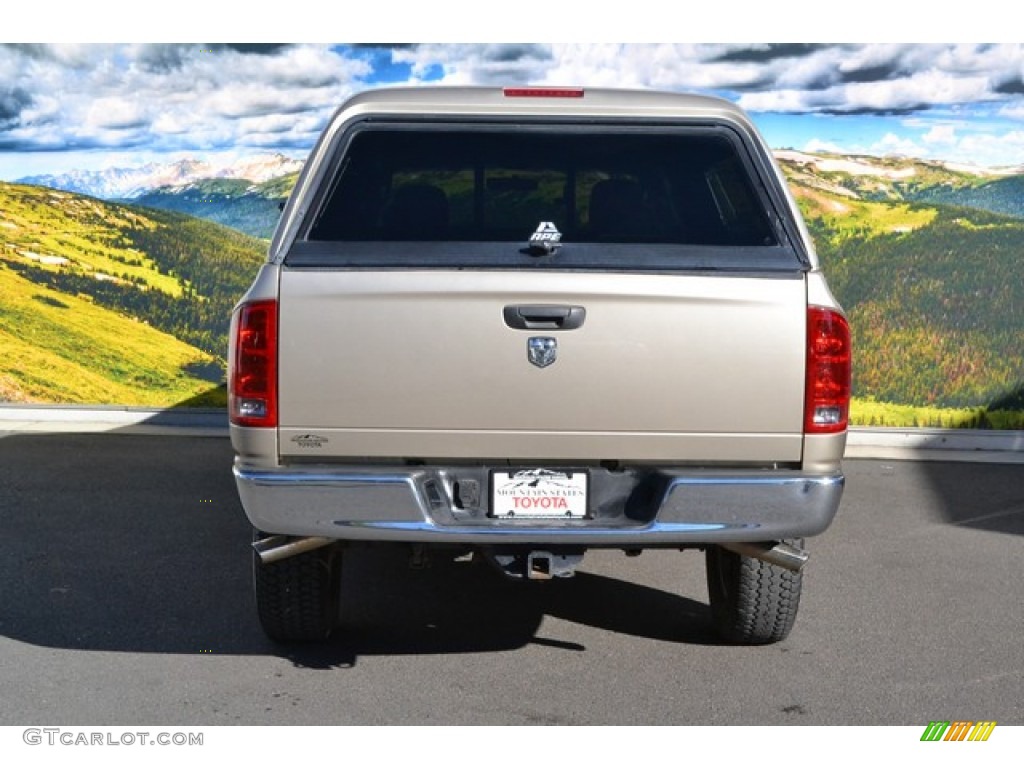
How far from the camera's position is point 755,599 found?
6.08 m

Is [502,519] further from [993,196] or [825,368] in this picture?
[993,196]

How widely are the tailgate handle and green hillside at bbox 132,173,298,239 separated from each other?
26.6ft

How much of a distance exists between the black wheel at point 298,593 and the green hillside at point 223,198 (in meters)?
7.41

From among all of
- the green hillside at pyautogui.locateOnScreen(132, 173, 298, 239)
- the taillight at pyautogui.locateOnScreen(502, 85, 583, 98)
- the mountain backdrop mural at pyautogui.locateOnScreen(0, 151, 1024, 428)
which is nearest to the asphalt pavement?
the taillight at pyautogui.locateOnScreen(502, 85, 583, 98)

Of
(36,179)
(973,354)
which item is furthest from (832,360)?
(36,179)

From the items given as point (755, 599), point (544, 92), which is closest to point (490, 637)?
point (755, 599)

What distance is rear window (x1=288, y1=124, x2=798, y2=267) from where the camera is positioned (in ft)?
18.4

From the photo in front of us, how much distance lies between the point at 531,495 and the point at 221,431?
7.43 metres

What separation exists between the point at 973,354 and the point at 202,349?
624 centimetres

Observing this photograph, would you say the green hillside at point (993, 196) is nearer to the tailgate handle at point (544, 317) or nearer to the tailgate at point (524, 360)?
the tailgate at point (524, 360)

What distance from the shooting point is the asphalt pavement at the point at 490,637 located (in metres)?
5.43

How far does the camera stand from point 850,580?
752cm

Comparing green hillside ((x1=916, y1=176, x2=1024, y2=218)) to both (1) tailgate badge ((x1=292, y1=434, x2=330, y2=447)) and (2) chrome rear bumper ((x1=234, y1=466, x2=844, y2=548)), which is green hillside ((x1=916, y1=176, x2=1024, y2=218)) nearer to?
(2) chrome rear bumper ((x1=234, y1=466, x2=844, y2=548))

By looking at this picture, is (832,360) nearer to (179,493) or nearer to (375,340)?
(375,340)
